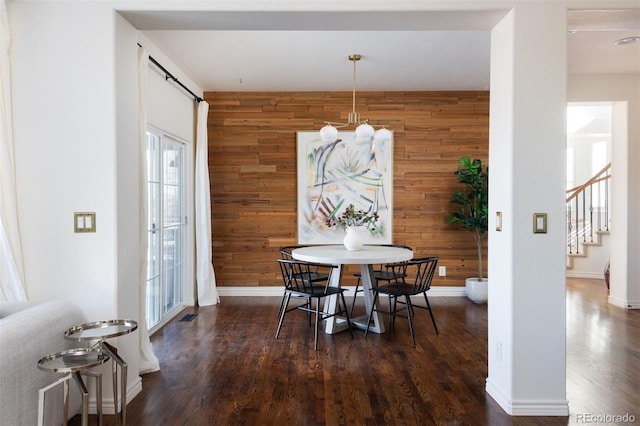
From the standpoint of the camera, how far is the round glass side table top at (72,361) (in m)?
1.68

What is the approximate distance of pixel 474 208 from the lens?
17.6ft

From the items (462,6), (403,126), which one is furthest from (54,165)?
(403,126)

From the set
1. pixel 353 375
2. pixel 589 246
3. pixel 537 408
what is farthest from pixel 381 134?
pixel 589 246

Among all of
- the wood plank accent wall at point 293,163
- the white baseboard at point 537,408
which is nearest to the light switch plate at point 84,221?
the white baseboard at point 537,408

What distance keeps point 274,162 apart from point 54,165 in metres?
3.28

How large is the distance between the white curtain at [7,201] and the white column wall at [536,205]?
9.45 feet

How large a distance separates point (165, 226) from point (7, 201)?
6.60ft

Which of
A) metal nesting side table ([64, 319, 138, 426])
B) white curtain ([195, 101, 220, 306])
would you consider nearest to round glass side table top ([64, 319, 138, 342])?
metal nesting side table ([64, 319, 138, 426])

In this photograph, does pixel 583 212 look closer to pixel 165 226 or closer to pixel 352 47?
pixel 352 47

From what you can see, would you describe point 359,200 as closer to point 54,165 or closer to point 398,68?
point 398,68

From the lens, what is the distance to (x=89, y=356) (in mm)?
1829

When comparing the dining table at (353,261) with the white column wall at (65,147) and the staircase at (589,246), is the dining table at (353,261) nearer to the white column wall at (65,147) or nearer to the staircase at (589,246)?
the white column wall at (65,147)

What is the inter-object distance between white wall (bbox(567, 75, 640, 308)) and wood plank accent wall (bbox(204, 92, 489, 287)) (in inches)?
46.6

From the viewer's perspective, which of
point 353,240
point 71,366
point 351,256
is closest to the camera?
point 71,366
